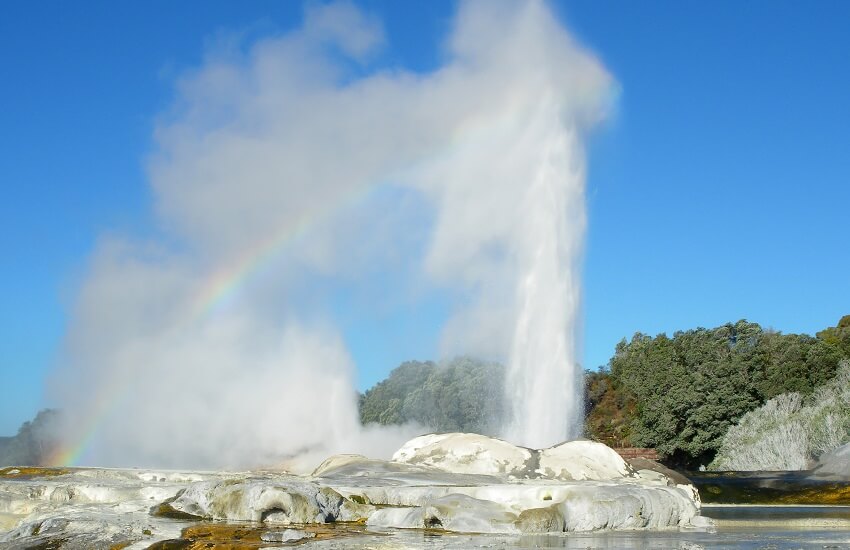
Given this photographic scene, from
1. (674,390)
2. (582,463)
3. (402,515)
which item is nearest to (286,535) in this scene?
(402,515)

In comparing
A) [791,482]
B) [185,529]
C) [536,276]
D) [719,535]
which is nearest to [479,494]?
[719,535]

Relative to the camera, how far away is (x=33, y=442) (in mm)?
55062

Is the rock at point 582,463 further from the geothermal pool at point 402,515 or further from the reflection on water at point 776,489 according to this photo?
the reflection on water at point 776,489

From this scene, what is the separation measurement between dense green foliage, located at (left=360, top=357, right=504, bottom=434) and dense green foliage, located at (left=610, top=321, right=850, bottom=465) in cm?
942

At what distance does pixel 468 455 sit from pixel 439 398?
34628mm

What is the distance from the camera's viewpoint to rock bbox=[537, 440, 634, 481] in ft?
61.6

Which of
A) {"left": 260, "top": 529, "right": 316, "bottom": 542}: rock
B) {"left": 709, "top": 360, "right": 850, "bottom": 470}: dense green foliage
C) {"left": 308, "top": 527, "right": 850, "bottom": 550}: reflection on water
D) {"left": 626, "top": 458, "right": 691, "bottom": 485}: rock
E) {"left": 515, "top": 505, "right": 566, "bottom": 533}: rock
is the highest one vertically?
{"left": 709, "top": 360, "right": 850, "bottom": 470}: dense green foliage

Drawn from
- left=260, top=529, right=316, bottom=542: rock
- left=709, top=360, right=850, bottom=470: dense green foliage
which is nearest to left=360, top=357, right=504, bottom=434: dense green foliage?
left=709, top=360, right=850, bottom=470: dense green foliage

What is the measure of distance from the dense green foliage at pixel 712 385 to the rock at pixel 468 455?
3141 centimetres

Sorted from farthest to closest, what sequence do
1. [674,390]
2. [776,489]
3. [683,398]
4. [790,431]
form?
[674,390] → [683,398] → [790,431] → [776,489]

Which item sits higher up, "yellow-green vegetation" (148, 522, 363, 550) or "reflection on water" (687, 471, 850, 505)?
"reflection on water" (687, 471, 850, 505)

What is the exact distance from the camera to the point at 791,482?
67.8ft

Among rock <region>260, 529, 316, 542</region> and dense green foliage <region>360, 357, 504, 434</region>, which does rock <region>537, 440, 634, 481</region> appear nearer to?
rock <region>260, 529, 316, 542</region>

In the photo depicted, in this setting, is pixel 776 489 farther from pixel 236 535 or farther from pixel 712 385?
pixel 712 385
